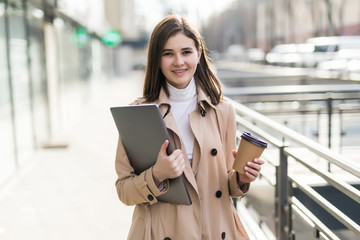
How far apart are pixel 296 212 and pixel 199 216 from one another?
1226mm

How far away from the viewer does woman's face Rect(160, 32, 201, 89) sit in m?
1.86

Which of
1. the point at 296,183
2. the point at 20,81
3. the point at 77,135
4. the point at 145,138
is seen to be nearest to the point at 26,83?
the point at 20,81

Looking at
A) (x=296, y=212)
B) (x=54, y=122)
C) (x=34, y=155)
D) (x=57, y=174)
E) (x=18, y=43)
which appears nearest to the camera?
(x=296, y=212)

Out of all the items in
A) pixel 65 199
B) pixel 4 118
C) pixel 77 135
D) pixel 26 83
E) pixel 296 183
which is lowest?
pixel 65 199

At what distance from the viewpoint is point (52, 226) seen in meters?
4.92

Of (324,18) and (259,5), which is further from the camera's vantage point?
(259,5)

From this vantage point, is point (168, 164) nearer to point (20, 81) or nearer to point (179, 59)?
point (179, 59)

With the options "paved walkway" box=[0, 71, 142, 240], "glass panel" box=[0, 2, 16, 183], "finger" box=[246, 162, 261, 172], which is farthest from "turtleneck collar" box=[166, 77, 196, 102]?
"glass panel" box=[0, 2, 16, 183]

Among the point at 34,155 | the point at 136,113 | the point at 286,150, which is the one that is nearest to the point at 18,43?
the point at 34,155

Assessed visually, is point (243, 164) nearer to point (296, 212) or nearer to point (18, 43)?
point (296, 212)

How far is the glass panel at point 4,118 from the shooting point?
648 centimetres

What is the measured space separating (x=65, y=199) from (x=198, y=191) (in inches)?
170

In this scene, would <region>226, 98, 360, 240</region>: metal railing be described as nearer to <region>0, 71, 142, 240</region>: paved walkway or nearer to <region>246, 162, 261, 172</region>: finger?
<region>246, 162, 261, 172</region>: finger

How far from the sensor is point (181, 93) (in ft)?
6.41
